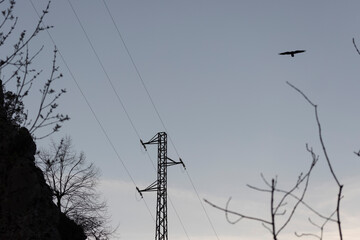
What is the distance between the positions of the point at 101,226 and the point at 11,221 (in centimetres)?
1479

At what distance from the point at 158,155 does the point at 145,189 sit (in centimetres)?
269

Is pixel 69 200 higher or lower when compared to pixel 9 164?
higher

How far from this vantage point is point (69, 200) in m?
32.7

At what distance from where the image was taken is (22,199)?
766 inches

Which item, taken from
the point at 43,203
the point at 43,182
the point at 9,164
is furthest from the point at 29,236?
the point at 9,164

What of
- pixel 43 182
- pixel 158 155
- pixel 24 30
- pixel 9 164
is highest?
pixel 158 155

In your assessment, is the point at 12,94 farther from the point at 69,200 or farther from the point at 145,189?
the point at 69,200

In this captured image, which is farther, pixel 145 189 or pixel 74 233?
pixel 145 189

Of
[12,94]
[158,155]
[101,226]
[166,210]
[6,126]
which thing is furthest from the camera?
[101,226]

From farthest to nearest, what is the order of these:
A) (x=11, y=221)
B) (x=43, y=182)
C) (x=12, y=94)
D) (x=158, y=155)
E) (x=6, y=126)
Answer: (x=158, y=155)
(x=43, y=182)
(x=11, y=221)
(x=6, y=126)
(x=12, y=94)

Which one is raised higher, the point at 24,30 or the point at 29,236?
the point at 24,30

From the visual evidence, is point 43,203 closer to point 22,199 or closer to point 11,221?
point 22,199

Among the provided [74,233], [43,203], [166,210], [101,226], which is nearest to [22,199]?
[43,203]

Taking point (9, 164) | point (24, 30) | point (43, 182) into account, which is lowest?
point (9, 164)
